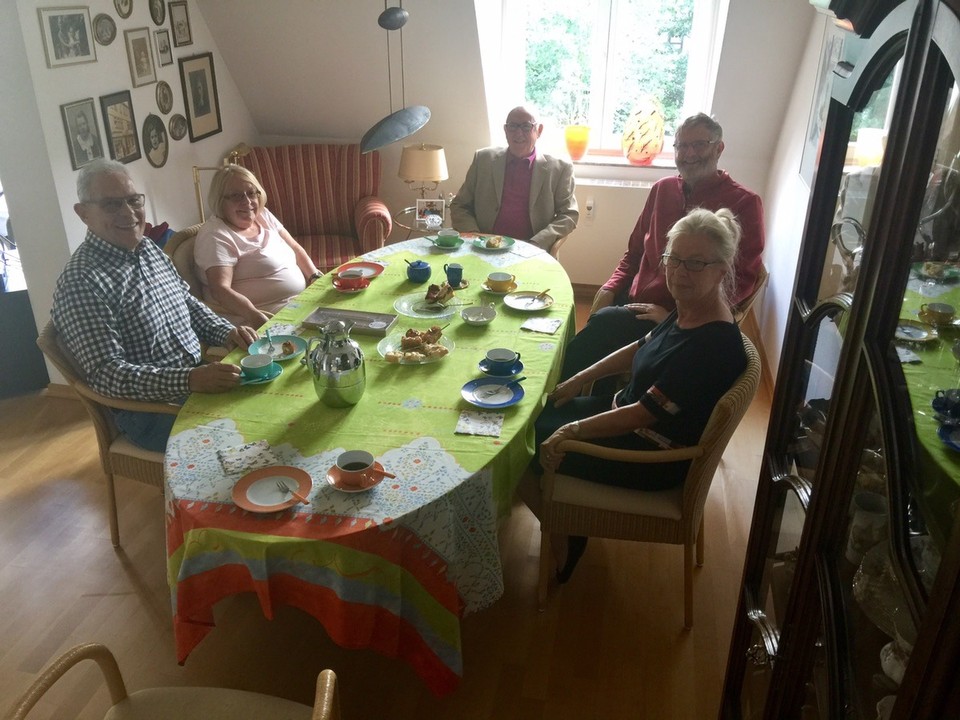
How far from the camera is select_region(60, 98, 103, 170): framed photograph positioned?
3268 mm

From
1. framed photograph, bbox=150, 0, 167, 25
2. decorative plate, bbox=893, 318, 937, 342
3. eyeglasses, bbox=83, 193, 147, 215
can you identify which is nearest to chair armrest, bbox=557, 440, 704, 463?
decorative plate, bbox=893, 318, 937, 342

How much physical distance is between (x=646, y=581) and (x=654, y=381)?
766mm

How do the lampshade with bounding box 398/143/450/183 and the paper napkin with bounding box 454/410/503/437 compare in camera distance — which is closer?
the paper napkin with bounding box 454/410/503/437

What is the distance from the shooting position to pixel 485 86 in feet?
14.4

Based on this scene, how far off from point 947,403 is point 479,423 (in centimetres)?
132

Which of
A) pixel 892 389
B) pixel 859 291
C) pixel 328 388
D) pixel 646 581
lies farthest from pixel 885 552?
pixel 646 581

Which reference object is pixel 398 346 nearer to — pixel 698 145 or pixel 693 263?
pixel 693 263

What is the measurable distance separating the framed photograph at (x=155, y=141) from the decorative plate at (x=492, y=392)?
2558mm

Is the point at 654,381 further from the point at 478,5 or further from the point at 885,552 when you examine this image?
the point at 478,5

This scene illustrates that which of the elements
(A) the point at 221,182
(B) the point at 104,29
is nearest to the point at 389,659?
(A) the point at 221,182

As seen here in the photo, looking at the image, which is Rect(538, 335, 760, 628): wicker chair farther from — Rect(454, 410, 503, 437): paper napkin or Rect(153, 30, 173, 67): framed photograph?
Rect(153, 30, 173, 67): framed photograph

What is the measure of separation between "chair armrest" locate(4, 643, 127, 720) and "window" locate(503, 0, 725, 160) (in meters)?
4.09

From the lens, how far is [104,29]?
345 centimetres

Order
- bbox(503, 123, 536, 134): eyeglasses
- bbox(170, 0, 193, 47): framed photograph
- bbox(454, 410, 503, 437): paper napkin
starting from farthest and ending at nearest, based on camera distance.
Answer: bbox(170, 0, 193, 47): framed photograph, bbox(503, 123, 536, 134): eyeglasses, bbox(454, 410, 503, 437): paper napkin
